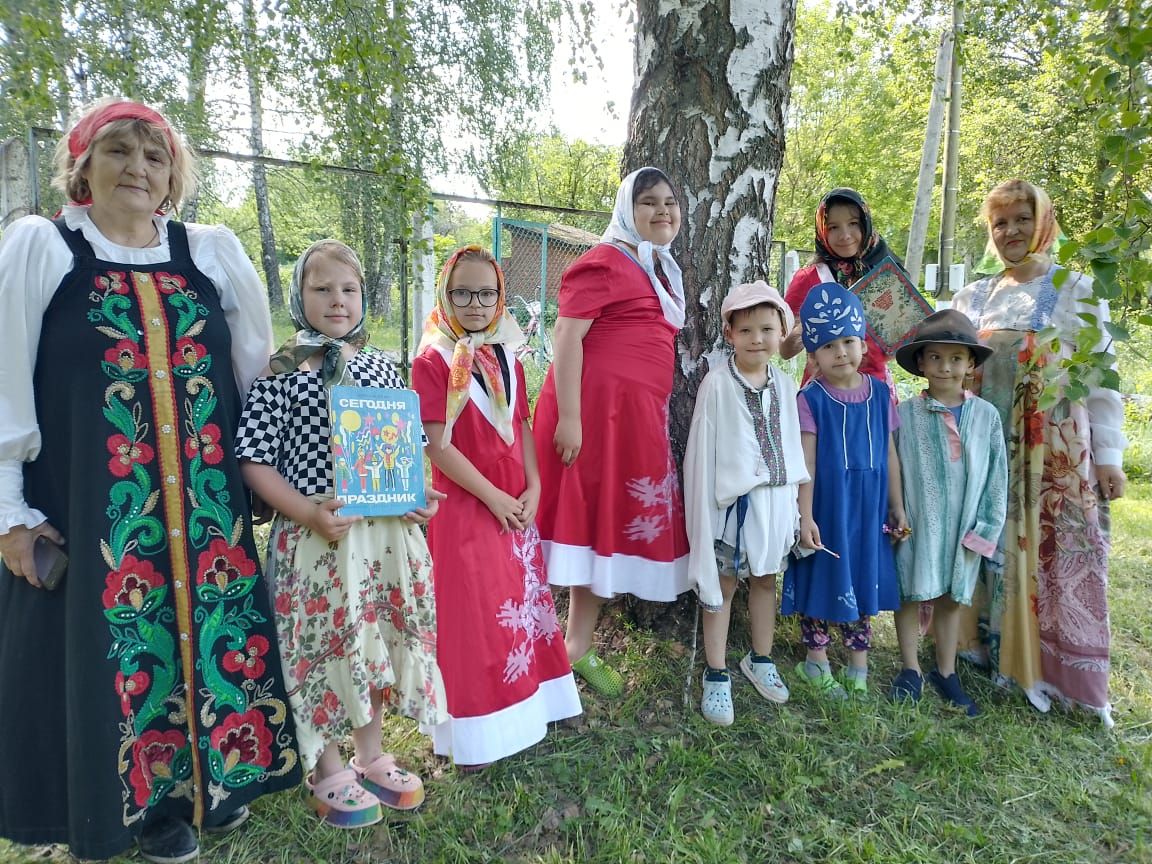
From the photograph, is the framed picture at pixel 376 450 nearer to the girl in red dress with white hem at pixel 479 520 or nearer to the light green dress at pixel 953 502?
the girl in red dress with white hem at pixel 479 520

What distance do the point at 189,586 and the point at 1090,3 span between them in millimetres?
2597

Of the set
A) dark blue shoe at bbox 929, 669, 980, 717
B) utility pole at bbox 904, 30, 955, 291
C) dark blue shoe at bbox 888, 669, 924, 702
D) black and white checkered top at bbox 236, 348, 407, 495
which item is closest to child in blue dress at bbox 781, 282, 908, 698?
dark blue shoe at bbox 888, 669, 924, 702

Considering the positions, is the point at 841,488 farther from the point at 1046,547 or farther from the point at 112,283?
the point at 112,283

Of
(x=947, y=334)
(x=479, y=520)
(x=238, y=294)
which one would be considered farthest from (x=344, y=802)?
(x=947, y=334)

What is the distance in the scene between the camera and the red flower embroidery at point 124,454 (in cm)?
175

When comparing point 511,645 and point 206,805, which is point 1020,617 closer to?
point 511,645

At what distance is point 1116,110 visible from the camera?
192cm

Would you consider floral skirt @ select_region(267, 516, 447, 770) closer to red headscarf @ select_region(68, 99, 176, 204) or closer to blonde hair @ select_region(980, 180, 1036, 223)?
red headscarf @ select_region(68, 99, 176, 204)

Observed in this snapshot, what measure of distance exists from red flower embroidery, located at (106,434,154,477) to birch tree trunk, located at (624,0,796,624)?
1.99 meters

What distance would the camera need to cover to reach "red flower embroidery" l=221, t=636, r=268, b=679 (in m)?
1.89

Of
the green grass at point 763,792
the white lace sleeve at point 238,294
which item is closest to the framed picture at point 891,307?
the green grass at point 763,792

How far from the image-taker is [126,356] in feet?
5.82

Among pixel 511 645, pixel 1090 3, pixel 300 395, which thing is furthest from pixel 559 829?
pixel 1090 3

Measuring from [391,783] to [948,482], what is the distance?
7.96 ft
